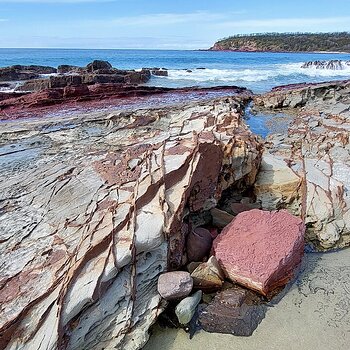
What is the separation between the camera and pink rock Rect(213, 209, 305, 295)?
169 inches

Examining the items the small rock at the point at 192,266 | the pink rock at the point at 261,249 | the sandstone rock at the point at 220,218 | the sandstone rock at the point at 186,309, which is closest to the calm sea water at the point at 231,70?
the sandstone rock at the point at 220,218

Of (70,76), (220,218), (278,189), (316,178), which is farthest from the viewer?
(70,76)

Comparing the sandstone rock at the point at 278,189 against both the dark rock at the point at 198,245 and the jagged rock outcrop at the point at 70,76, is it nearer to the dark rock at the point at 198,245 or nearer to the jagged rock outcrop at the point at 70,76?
the dark rock at the point at 198,245

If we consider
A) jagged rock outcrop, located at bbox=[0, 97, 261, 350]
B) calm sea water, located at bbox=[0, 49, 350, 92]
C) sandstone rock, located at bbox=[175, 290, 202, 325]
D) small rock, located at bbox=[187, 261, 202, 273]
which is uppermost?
jagged rock outcrop, located at bbox=[0, 97, 261, 350]

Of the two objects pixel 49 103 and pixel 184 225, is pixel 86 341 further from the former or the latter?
pixel 49 103

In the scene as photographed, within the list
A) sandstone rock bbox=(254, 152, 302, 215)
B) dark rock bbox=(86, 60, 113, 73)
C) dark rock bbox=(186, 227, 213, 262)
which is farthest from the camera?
dark rock bbox=(86, 60, 113, 73)

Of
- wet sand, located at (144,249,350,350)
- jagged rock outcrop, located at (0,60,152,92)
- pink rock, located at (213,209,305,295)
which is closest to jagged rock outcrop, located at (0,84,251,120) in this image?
jagged rock outcrop, located at (0,60,152,92)

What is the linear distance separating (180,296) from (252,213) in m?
1.57

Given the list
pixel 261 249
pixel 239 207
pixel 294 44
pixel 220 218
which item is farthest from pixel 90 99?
pixel 294 44

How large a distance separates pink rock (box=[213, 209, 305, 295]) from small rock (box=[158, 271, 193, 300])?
1.90 ft

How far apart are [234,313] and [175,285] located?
0.69 m

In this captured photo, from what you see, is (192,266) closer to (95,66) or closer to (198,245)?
(198,245)

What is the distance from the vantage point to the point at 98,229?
4.14m

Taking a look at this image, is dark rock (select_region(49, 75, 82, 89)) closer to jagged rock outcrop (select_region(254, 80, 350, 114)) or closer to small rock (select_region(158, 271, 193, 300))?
jagged rock outcrop (select_region(254, 80, 350, 114))
